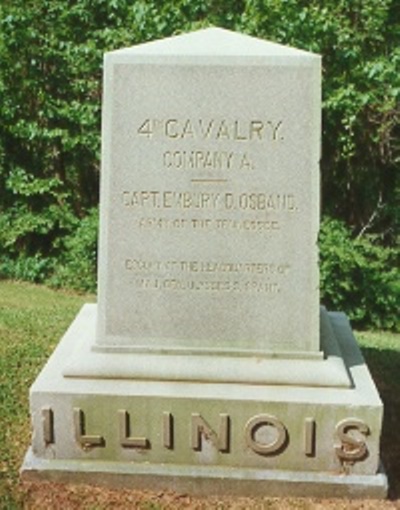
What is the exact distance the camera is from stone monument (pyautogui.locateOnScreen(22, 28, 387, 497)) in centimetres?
420

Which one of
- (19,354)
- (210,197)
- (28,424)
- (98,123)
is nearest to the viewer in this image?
(210,197)

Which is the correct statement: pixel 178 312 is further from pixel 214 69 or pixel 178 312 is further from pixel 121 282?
pixel 214 69

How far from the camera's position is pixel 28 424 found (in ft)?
16.2

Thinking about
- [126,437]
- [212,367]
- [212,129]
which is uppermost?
[212,129]

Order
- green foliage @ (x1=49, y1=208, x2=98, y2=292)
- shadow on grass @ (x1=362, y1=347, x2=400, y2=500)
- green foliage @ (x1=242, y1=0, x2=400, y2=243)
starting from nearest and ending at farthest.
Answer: shadow on grass @ (x1=362, y1=347, x2=400, y2=500) → green foliage @ (x1=242, y1=0, x2=400, y2=243) → green foliage @ (x1=49, y1=208, x2=98, y2=292)

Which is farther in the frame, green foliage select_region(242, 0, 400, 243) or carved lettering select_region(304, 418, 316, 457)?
green foliage select_region(242, 0, 400, 243)

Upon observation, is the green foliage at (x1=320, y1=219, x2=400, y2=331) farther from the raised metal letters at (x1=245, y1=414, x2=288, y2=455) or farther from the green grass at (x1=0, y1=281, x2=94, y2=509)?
the raised metal letters at (x1=245, y1=414, x2=288, y2=455)

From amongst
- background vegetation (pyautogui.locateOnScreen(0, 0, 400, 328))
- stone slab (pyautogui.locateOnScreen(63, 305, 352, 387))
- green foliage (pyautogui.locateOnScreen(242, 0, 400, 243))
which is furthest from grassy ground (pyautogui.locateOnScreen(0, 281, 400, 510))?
green foliage (pyautogui.locateOnScreen(242, 0, 400, 243))

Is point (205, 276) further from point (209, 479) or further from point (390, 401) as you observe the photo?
point (390, 401)

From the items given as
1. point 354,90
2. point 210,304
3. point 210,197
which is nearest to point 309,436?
point 210,304

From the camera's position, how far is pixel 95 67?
1006 cm

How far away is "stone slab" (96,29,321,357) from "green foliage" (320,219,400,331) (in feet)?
16.7

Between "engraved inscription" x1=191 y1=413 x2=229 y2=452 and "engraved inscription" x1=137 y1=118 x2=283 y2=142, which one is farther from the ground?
"engraved inscription" x1=137 y1=118 x2=283 y2=142

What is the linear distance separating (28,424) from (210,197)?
1898 mm
